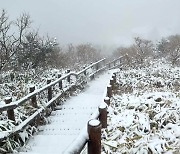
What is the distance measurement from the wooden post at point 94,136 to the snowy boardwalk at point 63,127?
2.80ft

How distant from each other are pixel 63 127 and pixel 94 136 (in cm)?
438

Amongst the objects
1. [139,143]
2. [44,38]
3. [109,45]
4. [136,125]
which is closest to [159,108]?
[136,125]

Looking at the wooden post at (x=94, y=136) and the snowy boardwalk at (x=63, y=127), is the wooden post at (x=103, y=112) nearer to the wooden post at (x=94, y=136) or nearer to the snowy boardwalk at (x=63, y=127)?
the snowy boardwalk at (x=63, y=127)

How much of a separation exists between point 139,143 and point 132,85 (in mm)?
7876

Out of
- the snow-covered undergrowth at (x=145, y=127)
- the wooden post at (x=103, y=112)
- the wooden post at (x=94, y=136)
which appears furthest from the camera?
the snow-covered undergrowth at (x=145, y=127)

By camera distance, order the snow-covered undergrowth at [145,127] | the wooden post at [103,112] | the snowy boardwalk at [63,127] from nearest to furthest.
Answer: the wooden post at [103,112]
the snow-covered undergrowth at [145,127]
the snowy boardwalk at [63,127]

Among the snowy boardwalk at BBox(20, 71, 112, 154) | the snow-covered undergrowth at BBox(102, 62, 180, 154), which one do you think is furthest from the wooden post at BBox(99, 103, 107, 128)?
the snowy boardwalk at BBox(20, 71, 112, 154)

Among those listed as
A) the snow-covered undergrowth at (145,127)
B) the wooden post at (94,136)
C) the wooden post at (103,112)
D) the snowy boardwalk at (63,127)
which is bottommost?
the snowy boardwalk at (63,127)

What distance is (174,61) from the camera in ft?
74.4

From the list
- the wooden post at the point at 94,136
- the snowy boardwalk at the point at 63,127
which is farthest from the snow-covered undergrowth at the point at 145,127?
the wooden post at the point at 94,136

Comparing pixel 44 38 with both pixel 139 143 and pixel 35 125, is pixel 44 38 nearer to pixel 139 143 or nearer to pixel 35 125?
pixel 35 125

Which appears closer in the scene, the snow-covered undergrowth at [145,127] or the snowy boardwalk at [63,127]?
the snow-covered undergrowth at [145,127]

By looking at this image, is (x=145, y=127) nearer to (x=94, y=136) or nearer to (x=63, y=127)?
(x=63, y=127)

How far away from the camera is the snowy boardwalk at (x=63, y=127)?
5.82 metres
